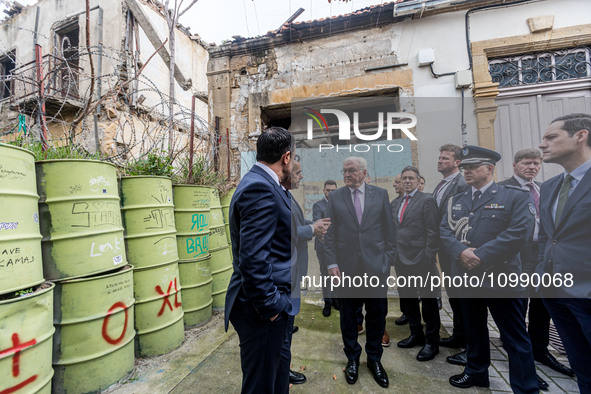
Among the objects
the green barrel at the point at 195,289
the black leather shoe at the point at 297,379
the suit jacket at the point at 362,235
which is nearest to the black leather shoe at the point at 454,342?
the suit jacket at the point at 362,235

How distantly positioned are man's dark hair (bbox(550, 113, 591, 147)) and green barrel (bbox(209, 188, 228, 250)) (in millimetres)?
3773

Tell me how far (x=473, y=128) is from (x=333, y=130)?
7.06 feet

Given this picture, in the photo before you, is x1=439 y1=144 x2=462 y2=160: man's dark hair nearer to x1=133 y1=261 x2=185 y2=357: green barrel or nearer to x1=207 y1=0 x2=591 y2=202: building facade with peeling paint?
x1=207 y1=0 x2=591 y2=202: building facade with peeling paint

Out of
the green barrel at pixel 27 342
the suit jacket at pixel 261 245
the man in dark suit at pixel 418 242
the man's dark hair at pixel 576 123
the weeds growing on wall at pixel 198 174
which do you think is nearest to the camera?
the suit jacket at pixel 261 245

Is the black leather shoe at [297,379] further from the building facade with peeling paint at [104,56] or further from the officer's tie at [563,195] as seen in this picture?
the building facade with peeling paint at [104,56]

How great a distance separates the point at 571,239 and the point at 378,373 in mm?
1796

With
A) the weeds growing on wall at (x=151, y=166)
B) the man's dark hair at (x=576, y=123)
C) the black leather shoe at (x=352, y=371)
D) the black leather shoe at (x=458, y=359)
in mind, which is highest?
the weeds growing on wall at (x=151, y=166)

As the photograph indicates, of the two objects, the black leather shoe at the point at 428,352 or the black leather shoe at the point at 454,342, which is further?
the black leather shoe at the point at 454,342

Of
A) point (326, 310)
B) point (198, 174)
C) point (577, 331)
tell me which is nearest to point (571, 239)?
point (577, 331)

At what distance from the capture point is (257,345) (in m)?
1.57

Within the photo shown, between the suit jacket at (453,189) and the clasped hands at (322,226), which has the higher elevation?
the suit jacket at (453,189)

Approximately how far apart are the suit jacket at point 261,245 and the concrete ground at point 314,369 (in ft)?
4.37

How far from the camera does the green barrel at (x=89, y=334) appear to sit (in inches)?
86.5

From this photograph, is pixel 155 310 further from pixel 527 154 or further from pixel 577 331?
pixel 527 154
